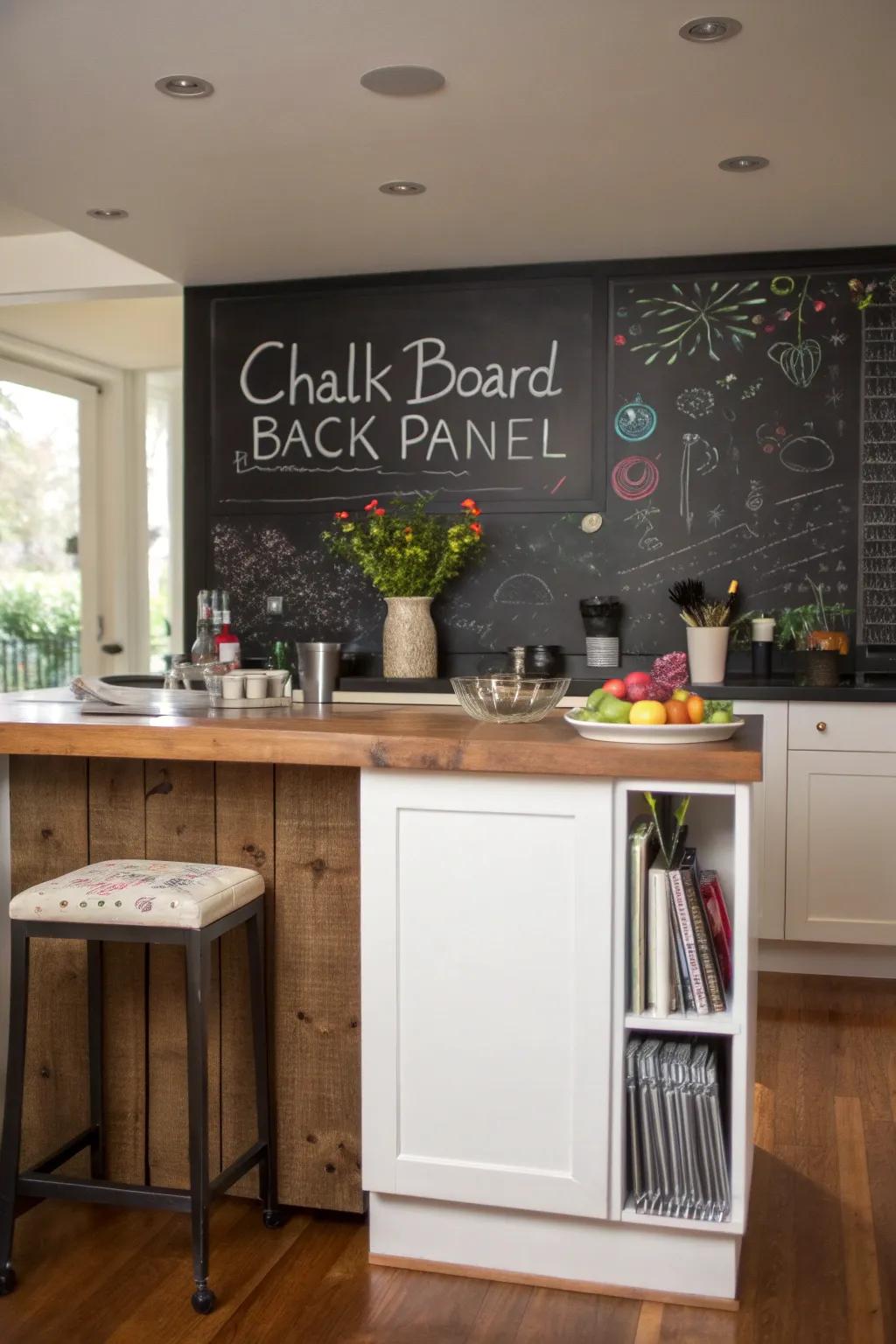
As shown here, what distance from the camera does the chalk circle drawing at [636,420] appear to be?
15.0 feet

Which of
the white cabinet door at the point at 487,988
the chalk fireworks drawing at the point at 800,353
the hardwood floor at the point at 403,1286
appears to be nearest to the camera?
the hardwood floor at the point at 403,1286

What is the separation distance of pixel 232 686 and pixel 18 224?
8.92 ft

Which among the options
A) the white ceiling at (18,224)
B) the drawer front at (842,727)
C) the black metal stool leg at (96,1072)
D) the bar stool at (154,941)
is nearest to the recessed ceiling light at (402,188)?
the white ceiling at (18,224)

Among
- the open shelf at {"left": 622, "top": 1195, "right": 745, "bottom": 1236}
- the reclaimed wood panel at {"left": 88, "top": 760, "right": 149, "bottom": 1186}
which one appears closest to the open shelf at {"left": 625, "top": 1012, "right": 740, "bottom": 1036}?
the open shelf at {"left": 622, "top": 1195, "right": 745, "bottom": 1236}

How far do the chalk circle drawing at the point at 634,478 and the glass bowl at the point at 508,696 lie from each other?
2188 millimetres

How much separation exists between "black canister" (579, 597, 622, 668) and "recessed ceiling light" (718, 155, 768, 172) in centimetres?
152

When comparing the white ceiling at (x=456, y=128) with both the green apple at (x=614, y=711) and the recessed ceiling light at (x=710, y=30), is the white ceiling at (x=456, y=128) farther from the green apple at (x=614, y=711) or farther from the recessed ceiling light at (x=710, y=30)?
the green apple at (x=614, y=711)

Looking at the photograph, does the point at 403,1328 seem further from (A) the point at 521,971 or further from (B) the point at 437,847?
(B) the point at 437,847

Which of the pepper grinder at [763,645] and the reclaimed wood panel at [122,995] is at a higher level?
the pepper grinder at [763,645]

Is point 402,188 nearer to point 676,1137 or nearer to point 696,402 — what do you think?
point 696,402

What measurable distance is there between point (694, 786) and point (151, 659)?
5048mm

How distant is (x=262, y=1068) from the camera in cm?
245

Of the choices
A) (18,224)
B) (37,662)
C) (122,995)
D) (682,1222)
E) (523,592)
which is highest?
(18,224)

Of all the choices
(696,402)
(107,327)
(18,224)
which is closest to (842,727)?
(696,402)
